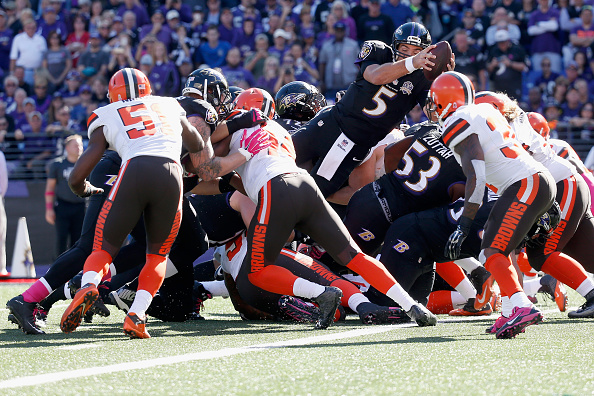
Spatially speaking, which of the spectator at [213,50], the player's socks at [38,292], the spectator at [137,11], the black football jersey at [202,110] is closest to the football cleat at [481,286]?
the black football jersey at [202,110]

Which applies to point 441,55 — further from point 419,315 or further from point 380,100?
point 419,315

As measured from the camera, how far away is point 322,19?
533 inches

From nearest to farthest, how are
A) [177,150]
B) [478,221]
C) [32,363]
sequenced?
[32,363], [177,150], [478,221]

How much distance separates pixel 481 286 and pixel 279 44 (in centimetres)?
818

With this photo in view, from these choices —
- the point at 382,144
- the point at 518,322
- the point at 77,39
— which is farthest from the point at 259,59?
the point at 518,322

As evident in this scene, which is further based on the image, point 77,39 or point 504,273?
point 77,39

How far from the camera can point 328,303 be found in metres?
4.63

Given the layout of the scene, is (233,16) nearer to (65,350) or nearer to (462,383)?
(65,350)

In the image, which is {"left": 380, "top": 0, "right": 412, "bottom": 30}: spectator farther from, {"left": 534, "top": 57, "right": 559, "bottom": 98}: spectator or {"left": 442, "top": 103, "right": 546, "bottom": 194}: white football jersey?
{"left": 442, "top": 103, "right": 546, "bottom": 194}: white football jersey

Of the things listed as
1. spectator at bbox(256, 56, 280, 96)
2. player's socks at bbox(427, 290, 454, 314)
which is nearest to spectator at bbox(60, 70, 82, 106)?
spectator at bbox(256, 56, 280, 96)

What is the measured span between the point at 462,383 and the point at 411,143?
11.2ft

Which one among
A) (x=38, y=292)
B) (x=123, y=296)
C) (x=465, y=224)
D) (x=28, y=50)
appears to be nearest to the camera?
(x=465, y=224)

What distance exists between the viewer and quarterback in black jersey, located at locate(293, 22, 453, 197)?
629 centimetres

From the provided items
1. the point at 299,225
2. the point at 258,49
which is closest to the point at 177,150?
the point at 299,225
